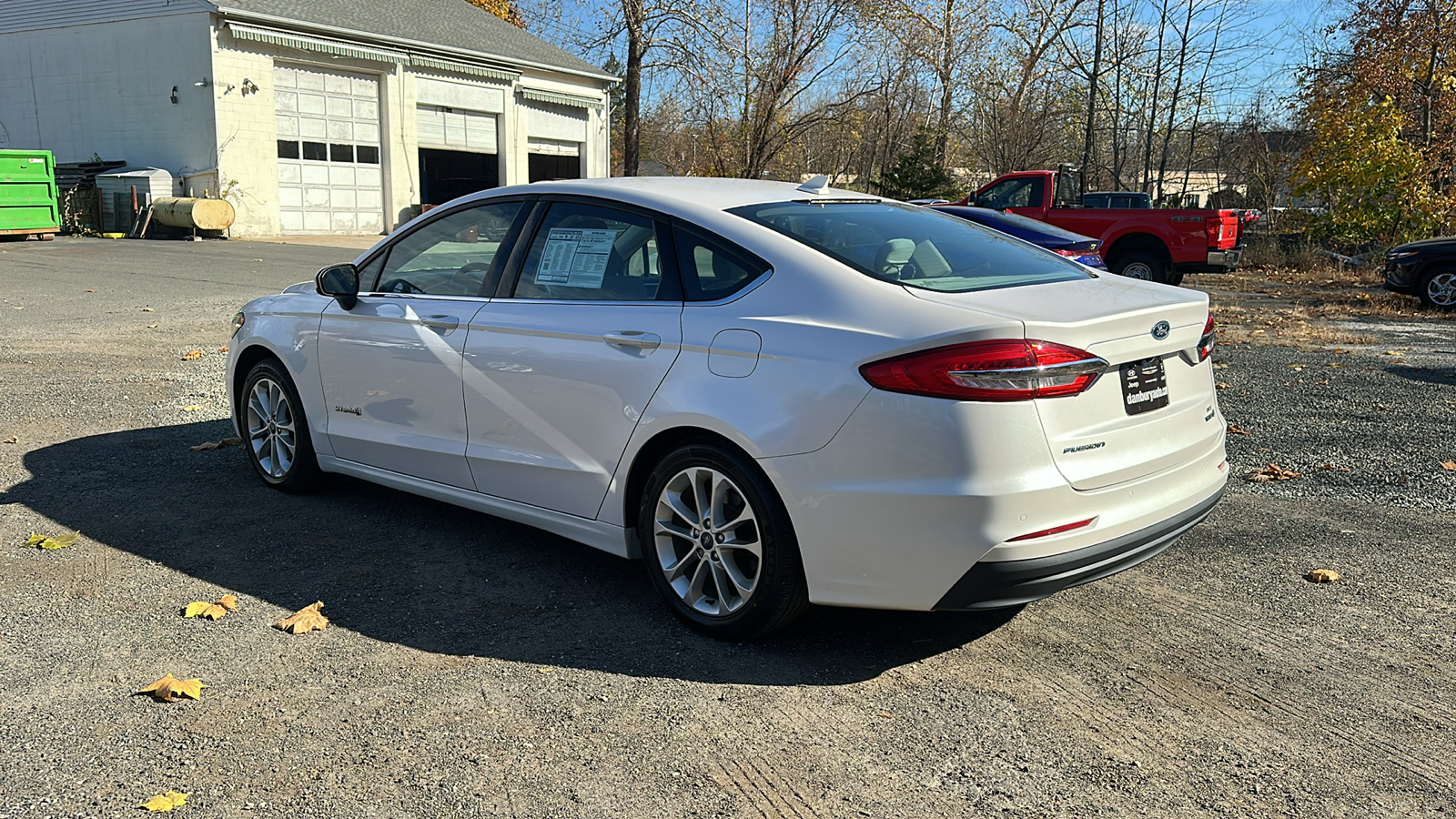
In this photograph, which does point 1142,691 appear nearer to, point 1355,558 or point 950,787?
point 950,787

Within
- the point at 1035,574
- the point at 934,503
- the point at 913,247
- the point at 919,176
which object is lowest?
the point at 1035,574

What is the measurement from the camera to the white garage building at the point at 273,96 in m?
25.3

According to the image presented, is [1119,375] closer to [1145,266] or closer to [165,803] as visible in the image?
[165,803]

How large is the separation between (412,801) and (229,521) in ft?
9.24

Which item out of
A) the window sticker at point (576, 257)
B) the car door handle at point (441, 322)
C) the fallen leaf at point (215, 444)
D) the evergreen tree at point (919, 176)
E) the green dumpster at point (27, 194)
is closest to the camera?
the window sticker at point (576, 257)

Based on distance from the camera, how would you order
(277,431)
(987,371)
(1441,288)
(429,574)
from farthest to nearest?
(1441,288)
(277,431)
(429,574)
(987,371)

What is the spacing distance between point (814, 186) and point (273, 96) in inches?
965

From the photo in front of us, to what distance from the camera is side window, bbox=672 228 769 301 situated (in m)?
3.85

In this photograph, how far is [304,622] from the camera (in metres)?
4.03

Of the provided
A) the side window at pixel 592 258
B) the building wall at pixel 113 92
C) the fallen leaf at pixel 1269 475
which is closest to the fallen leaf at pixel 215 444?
the side window at pixel 592 258

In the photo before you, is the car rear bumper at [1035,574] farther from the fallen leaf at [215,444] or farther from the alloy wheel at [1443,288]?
the alloy wheel at [1443,288]

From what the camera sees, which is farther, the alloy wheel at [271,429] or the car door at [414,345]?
the alloy wheel at [271,429]

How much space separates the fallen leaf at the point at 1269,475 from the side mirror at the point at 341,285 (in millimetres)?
4627

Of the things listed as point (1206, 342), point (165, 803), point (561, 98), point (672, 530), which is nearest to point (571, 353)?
point (672, 530)
